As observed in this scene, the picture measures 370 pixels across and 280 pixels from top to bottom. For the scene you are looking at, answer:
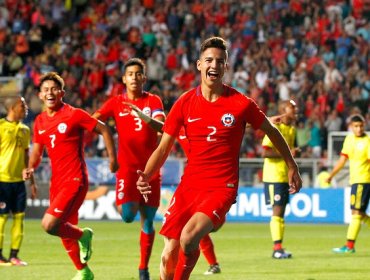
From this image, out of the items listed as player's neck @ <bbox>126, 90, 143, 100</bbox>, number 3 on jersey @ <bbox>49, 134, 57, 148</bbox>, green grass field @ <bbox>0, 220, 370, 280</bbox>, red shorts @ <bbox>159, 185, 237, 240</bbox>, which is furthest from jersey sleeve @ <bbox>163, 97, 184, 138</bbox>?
green grass field @ <bbox>0, 220, 370, 280</bbox>

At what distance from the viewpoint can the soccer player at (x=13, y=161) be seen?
16.2m

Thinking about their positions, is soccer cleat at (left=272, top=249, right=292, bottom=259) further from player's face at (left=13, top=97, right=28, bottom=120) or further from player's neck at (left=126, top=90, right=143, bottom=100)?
player's neck at (left=126, top=90, right=143, bottom=100)

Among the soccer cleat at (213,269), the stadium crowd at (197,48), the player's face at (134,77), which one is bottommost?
the soccer cleat at (213,269)

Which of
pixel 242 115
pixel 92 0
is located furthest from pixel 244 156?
pixel 242 115

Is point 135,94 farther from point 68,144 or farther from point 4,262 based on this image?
point 4,262

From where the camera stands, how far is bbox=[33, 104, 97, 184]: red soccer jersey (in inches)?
504

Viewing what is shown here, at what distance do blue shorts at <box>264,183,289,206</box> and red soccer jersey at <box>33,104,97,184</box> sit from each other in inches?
206

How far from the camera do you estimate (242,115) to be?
392 inches

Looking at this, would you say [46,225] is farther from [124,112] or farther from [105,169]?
[105,169]

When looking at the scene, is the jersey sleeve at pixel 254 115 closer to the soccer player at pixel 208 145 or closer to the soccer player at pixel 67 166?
the soccer player at pixel 208 145

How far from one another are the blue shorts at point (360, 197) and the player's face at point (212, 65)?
8.80 meters

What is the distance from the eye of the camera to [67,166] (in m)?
12.8

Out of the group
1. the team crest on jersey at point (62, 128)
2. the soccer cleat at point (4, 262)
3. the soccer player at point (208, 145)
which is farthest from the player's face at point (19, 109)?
the soccer player at point (208, 145)

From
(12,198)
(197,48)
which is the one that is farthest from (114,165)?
(197,48)
